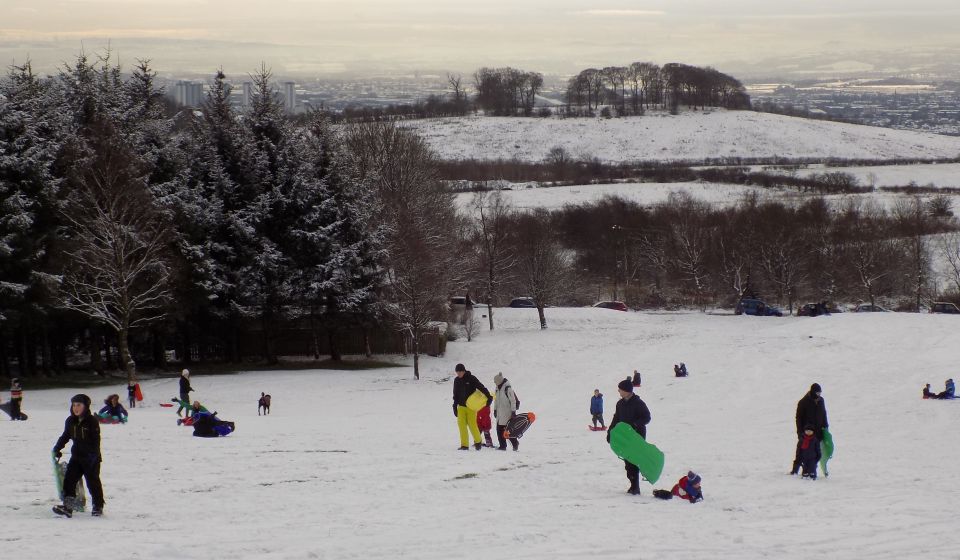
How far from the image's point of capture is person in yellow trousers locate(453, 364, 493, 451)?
18.5 m

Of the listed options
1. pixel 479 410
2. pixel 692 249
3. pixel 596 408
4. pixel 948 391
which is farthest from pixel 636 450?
pixel 692 249

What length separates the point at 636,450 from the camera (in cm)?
1442

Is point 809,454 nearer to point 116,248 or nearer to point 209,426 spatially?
point 209,426

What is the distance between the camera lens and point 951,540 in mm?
12242

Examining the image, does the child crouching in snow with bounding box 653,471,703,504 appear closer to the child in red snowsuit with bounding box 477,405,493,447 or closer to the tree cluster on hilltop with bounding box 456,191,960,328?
the child in red snowsuit with bounding box 477,405,493,447

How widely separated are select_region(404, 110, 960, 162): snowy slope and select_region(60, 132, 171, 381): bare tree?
10454cm

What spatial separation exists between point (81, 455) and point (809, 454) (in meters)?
11.9

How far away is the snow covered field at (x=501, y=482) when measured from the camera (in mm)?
11469

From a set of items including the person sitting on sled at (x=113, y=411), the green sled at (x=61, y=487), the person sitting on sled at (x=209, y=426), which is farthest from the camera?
the person sitting on sled at (x=113, y=411)

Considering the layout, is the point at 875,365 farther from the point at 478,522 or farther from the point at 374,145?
the point at 374,145

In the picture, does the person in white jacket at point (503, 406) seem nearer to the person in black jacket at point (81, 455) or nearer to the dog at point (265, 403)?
the person in black jacket at point (81, 455)

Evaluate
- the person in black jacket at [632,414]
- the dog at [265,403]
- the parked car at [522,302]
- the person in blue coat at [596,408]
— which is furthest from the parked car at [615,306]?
the person in black jacket at [632,414]

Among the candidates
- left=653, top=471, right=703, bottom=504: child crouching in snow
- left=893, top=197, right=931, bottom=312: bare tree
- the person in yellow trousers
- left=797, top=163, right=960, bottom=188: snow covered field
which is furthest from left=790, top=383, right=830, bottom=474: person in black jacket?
left=797, top=163, right=960, bottom=188: snow covered field

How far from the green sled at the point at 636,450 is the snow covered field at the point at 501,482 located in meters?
0.52
